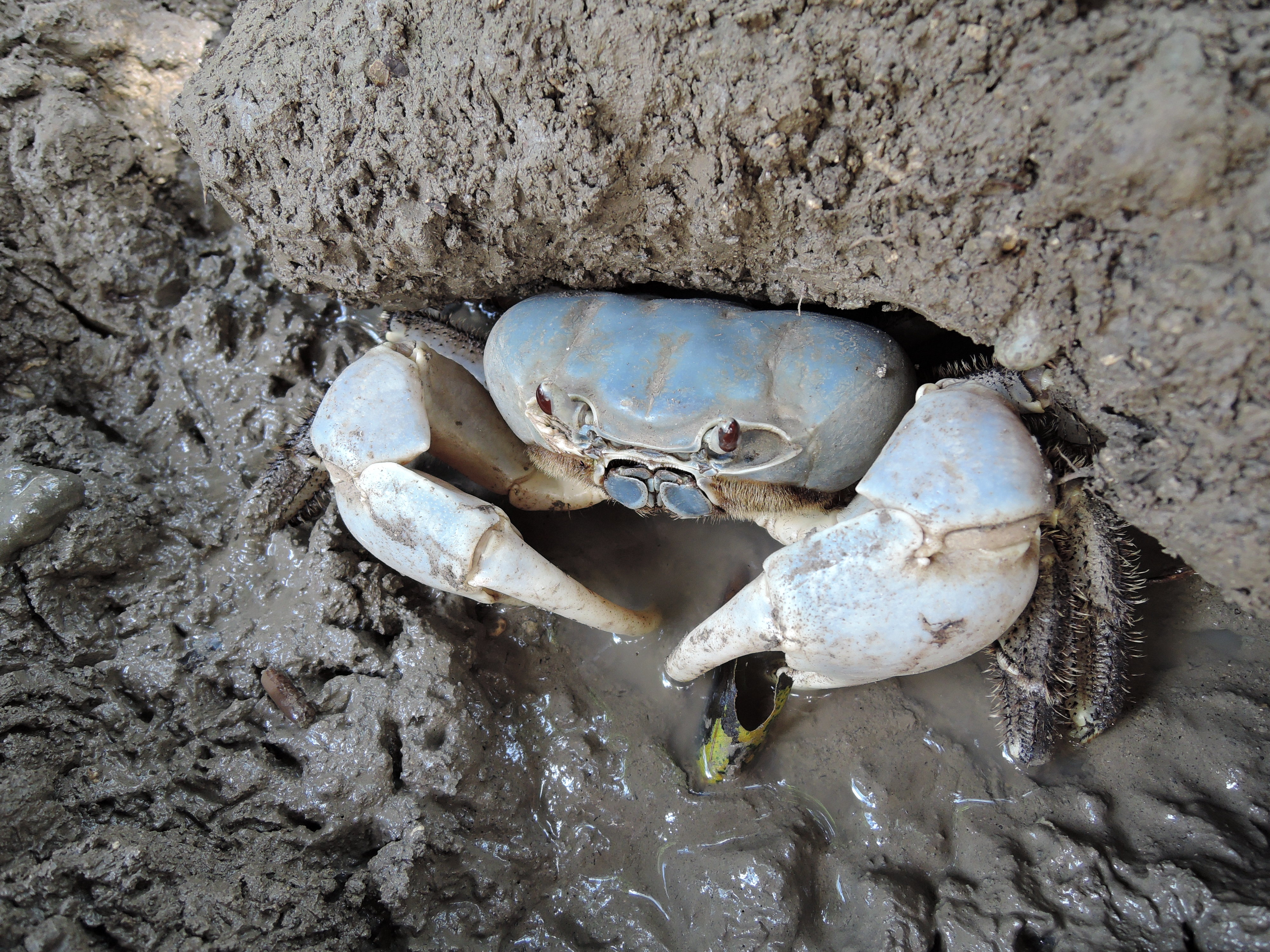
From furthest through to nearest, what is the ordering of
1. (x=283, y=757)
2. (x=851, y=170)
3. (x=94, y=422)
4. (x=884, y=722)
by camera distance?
1. (x=94, y=422)
2. (x=884, y=722)
3. (x=283, y=757)
4. (x=851, y=170)

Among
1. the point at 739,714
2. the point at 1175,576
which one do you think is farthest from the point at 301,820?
the point at 1175,576

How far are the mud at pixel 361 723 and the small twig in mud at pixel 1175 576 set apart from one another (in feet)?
0.10

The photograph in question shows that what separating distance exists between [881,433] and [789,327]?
13.1 inches

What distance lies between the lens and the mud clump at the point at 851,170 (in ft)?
3.72

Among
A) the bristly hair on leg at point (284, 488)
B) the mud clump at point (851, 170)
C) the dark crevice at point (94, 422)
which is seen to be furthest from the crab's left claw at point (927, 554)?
the dark crevice at point (94, 422)

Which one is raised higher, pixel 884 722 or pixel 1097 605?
pixel 1097 605

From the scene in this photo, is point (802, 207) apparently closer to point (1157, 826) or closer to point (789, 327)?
point (789, 327)

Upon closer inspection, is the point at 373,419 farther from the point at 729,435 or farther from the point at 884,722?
the point at 884,722

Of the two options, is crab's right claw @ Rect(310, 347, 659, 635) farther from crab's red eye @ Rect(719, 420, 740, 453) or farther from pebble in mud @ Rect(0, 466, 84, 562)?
pebble in mud @ Rect(0, 466, 84, 562)

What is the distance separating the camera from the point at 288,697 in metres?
1.88

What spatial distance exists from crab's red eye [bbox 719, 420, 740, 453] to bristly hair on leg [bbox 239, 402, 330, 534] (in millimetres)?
1119

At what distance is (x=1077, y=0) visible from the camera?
1.15m

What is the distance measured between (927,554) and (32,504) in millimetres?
2123

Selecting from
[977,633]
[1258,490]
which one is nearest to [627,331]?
[977,633]
